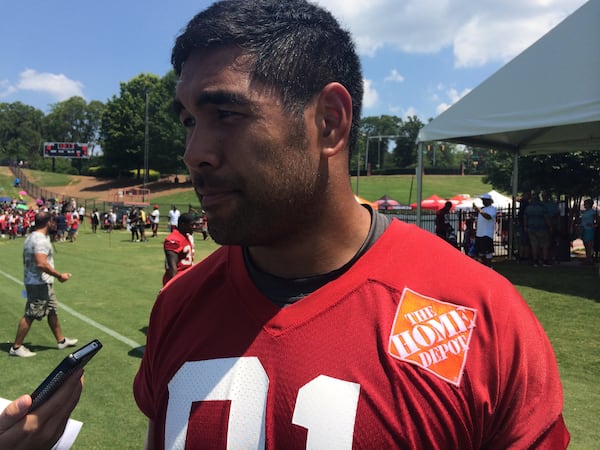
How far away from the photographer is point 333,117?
4.64 ft

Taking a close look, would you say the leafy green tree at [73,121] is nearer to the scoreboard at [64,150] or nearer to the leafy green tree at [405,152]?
the scoreboard at [64,150]

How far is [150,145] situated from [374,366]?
71.3 meters

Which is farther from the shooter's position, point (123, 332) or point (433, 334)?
point (123, 332)

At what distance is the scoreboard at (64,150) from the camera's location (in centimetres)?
7575

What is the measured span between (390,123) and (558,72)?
127m

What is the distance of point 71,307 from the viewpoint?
9344mm

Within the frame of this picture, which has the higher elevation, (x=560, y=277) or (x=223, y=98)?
(x=223, y=98)

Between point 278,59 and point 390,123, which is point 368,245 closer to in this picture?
point 278,59

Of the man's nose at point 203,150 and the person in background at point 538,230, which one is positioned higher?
the man's nose at point 203,150

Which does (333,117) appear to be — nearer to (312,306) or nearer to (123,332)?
(312,306)

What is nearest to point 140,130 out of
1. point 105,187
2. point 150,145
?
point 150,145

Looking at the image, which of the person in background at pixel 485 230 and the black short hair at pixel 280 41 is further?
the person in background at pixel 485 230

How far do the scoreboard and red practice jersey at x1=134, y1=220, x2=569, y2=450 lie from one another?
8192 cm

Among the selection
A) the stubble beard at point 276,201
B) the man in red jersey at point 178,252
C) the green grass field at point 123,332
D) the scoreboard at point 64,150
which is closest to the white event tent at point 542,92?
the green grass field at point 123,332
